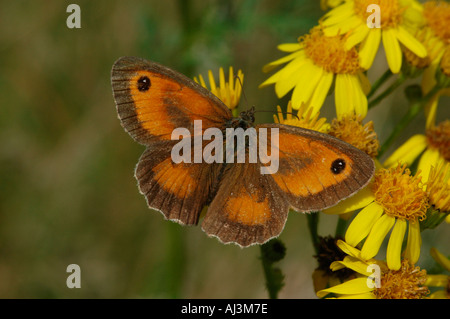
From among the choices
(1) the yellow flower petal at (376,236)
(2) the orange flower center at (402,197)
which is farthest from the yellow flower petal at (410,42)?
(1) the yellow flower petal at (376,236)

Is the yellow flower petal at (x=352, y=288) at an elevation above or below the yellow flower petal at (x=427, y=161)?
below

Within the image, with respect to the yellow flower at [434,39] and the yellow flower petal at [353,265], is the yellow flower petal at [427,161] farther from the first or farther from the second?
the yellow flower petal at [353,265]

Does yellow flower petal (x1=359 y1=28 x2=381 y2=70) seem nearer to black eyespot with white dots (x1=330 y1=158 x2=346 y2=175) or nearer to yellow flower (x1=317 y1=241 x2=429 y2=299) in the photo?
black eyespot with white dots (x1=330 y1=158 x2=346 y2=175)

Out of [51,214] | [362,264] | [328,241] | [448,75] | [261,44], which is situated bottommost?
[362,264]

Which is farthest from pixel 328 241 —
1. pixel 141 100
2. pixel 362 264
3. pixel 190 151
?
pixel 141 100
